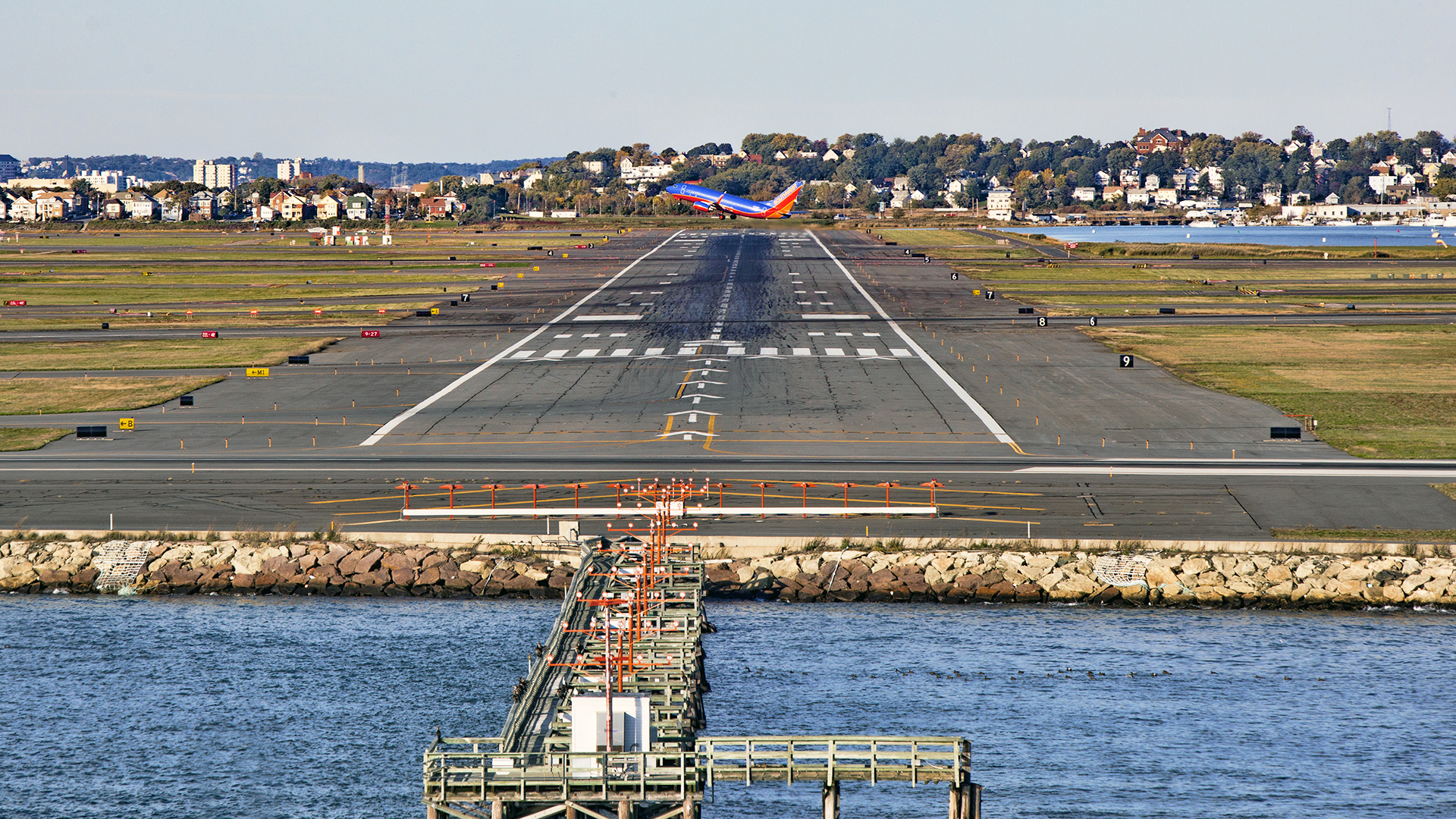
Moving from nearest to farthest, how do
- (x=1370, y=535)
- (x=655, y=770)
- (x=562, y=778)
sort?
1. (x=562, y=778)
2. (x=655, y=770)
3. (x=1370, y=535)

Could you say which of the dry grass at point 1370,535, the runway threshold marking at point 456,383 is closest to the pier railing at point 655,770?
the dry grass at point 1370,535

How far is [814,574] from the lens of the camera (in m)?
66.7

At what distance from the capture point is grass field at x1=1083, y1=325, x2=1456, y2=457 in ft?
306

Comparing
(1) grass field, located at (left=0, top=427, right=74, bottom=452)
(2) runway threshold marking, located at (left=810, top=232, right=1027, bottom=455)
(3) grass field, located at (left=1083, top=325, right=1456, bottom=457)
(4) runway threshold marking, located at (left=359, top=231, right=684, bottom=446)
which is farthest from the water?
(3) grass field, located at (left=1083, top=325, right=1456, bottom=457)

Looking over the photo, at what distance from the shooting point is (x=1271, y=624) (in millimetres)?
62781

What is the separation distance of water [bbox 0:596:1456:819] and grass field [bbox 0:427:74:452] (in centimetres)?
2581

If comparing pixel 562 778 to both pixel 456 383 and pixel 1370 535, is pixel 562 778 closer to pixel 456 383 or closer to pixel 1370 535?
pixel 1370 535

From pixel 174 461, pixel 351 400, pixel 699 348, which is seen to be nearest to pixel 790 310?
pixel 699 348

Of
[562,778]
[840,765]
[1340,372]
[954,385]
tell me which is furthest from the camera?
[1340,372]

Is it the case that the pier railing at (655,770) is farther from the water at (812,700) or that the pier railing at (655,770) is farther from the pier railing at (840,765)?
the water at (812,700)

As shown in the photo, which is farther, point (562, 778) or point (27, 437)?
point (27, 437)

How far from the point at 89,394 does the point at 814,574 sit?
6877 centimetres

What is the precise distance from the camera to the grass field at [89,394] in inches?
4099

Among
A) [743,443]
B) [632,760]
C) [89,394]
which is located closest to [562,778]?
[632,760]
